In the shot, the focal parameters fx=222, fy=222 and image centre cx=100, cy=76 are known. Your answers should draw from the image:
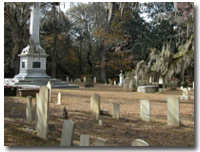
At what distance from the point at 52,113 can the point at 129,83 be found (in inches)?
169

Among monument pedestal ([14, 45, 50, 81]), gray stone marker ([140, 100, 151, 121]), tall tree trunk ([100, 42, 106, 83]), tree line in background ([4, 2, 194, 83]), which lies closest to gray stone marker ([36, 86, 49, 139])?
gray stone marker ([140, 100, 151, 121])

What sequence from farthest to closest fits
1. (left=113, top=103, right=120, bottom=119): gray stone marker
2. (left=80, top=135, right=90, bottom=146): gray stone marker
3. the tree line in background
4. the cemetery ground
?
the tree line in background < (left=113, top=103, right=120, bottom=119): gray stone marker < the cemetery ground < (left=80, top=135, right=90, bottom=146): gray stone marker

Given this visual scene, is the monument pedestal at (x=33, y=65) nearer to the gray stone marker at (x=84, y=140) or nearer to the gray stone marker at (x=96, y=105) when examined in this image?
the gray stone marker at (x=96, y=105)

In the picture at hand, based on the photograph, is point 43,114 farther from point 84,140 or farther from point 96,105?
point 96,105

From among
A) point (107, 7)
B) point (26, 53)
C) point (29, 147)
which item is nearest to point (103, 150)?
point (29, 147)

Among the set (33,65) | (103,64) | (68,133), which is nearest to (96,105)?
(68,133)

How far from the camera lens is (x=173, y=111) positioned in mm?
2689

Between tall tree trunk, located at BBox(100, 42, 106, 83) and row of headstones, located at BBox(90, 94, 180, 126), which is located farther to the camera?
tall tree trunk, located at BBox(100, 42, 106, 83)

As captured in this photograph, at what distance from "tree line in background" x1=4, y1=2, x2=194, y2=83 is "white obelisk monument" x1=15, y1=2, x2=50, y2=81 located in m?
0.26

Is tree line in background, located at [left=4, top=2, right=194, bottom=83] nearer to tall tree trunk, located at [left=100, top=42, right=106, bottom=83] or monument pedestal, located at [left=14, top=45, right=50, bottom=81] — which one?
tall tree trunk, located at [left=100, top=42, right=106, bottom=83]

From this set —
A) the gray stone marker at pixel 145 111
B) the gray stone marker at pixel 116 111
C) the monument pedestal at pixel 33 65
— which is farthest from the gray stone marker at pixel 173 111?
the monument pedestal at pixel 33 65

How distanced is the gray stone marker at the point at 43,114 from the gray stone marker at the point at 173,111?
1.46 meters

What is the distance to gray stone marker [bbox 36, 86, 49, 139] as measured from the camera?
94.7 inches

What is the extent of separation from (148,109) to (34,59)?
601 centimetres
